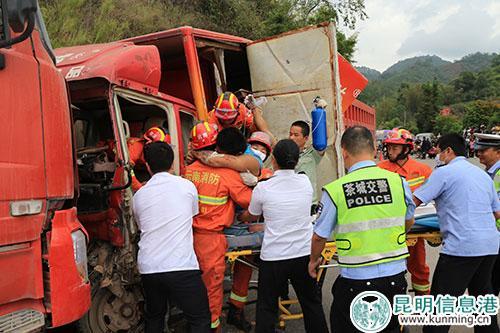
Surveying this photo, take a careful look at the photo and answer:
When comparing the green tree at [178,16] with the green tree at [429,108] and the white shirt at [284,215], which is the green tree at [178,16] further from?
the green tree at [429,108]

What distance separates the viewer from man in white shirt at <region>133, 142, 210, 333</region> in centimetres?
281

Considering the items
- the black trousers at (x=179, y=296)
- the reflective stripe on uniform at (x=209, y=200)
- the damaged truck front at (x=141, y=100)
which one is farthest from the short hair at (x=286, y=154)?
the damaged truck front at (x=141, y=100)

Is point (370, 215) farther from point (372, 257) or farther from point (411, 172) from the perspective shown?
point (411, 172)

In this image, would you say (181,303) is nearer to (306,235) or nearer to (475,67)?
(306,235)

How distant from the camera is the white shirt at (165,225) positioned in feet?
9.21

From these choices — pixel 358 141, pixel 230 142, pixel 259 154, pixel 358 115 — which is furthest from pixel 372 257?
pixel 358 115

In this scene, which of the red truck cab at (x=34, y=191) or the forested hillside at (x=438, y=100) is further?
the forested hillside at (x=438, y=100)

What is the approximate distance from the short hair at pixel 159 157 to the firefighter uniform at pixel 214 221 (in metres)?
0.38

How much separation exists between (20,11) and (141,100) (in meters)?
1.53

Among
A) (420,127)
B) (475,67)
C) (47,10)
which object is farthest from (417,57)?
(47,10)

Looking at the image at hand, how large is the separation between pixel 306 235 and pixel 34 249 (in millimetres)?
1711

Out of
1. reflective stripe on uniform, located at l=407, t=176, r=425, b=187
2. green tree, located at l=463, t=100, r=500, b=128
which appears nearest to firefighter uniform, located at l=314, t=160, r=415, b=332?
reflective stripe on uniform, located at l=407, t=176, r=425, b=187

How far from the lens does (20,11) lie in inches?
77.7
